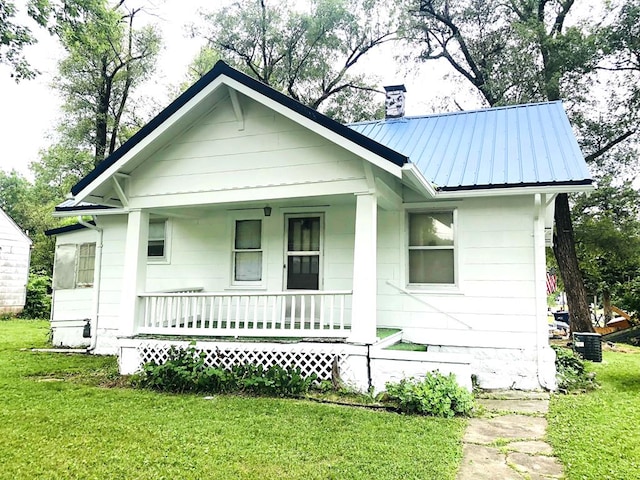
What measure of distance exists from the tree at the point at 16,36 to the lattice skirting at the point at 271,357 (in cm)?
689

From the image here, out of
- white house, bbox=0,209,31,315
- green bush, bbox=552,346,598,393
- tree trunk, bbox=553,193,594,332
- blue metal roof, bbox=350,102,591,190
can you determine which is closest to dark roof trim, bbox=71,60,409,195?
blue metal roof, bbox=350,102,591,190

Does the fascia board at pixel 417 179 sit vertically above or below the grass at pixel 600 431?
above

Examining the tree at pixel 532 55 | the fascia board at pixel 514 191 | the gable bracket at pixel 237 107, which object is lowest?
the fascia board at pixel 514 191

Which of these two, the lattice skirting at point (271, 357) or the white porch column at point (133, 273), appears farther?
the white porch column at point (133, 273)

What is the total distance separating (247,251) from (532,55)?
12.8 metres

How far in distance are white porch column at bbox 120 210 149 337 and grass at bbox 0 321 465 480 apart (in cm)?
124

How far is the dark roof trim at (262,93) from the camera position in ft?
19.9

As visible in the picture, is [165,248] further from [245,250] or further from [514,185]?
[514,185]

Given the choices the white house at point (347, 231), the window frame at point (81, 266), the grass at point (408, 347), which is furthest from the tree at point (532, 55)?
the window frame at point (81, 266)

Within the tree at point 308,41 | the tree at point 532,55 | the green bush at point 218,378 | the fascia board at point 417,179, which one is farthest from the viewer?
the tree at point 308,41

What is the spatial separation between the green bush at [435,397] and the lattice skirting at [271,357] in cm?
100

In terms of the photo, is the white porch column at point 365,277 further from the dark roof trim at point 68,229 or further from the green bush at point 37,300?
the green bush at point 37,300

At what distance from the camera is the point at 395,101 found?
441 inches

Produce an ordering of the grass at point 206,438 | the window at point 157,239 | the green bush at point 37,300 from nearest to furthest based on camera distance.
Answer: the grass at point 206,438, the window at point 157,239, the green bush at point 37,300
